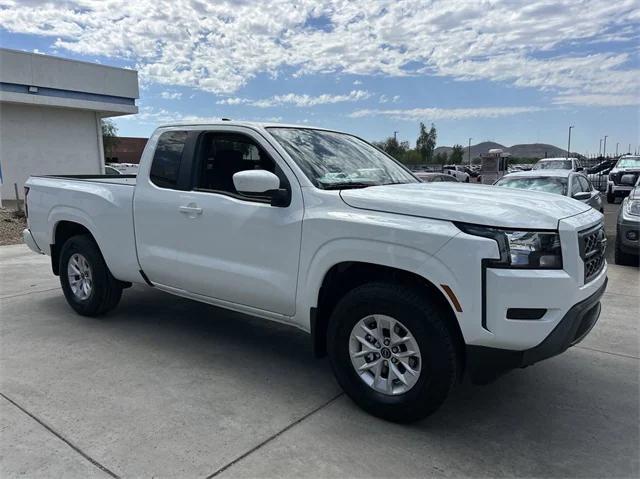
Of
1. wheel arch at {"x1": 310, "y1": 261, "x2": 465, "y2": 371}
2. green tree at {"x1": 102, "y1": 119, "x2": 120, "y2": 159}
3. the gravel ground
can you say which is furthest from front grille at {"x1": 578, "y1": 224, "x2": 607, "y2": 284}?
→ green tree at {"x1": 102, "y1": 119, "x2": 120, "y2": 159}

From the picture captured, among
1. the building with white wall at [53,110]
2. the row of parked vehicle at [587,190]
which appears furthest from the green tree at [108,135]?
the row of parked vehicle at [587,190]

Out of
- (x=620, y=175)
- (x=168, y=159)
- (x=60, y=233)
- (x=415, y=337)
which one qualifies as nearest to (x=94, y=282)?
(x=60, y=233)

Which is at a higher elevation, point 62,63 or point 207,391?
point 62,63

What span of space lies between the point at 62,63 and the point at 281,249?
21.3 m

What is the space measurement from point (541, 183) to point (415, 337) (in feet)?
28.1

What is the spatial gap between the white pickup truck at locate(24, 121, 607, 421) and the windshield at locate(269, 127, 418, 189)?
0.02m

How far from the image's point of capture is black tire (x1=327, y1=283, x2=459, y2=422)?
306cm

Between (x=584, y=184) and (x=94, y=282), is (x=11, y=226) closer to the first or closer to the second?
(x=94, y=282)

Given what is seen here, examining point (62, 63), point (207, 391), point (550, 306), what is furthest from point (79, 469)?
point (62, 63)

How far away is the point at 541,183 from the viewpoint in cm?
1055

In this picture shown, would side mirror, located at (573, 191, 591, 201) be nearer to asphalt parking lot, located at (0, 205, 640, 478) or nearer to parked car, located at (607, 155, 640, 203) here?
asphalt parking lot, located at (0, 205, 640, 478)

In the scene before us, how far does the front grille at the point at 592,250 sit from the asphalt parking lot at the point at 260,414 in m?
1.01

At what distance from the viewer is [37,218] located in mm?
5883

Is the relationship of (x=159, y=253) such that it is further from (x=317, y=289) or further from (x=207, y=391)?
(x=317, y=289)
